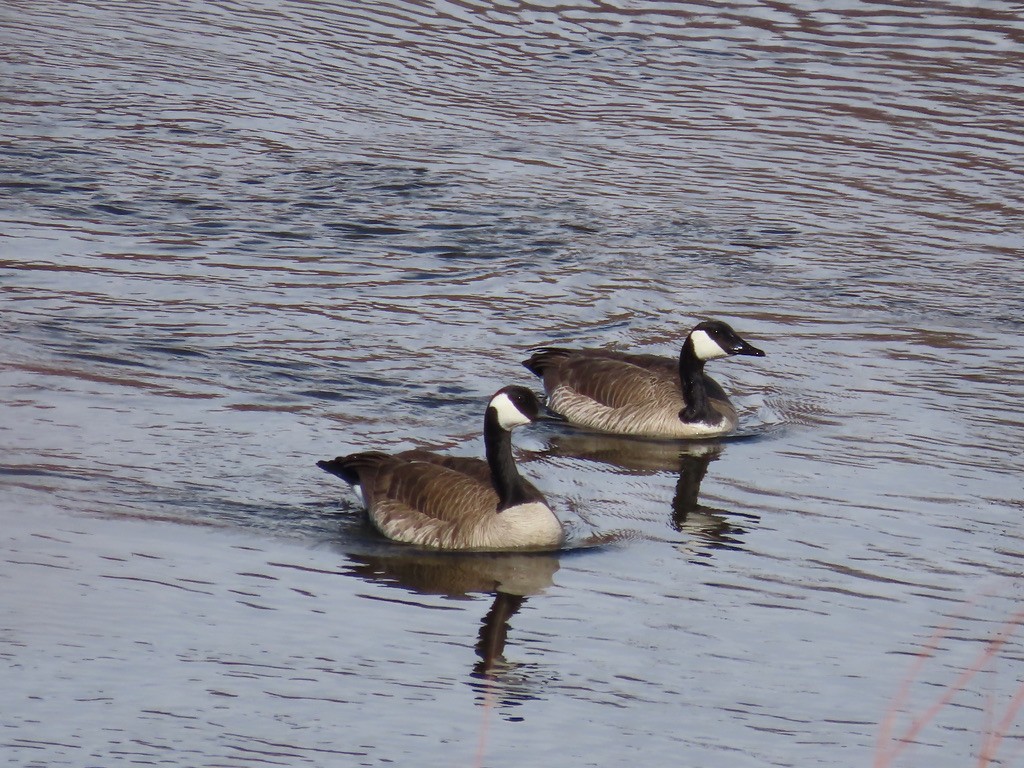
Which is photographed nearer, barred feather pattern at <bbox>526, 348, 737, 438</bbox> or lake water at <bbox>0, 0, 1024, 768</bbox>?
lake water at <bbox>0, 0, 1024, 768</bbox>

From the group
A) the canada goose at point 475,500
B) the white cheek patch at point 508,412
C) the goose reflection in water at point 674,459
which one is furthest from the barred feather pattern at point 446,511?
the goose reflection in water at point 674,459

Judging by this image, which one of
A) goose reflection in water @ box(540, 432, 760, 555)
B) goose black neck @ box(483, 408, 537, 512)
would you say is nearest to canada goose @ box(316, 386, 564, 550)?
goose black neck @ box(483, 408, 537, 512)

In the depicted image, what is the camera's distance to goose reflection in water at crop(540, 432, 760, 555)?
1198 cm

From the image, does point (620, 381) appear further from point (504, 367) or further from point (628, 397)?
point (504, 367)

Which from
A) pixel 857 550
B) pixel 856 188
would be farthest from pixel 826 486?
pixel 856 188

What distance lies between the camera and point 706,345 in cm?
1440

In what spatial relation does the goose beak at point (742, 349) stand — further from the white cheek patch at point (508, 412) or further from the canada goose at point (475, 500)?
the white cheek patch at point (508, 412)

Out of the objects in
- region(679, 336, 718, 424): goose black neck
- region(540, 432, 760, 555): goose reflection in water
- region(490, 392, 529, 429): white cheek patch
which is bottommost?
region(540, 432, 760, 555): goose reflection in water

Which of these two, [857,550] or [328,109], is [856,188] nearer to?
[328,109]

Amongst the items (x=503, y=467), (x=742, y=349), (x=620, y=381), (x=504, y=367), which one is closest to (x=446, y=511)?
(x=503, y=467)

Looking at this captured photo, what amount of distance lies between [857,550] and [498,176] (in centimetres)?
1134

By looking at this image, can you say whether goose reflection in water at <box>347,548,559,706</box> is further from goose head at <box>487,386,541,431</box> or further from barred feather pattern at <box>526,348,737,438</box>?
barred feather pattern at <box>526,348,737,438</box>

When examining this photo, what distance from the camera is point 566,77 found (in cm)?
2597

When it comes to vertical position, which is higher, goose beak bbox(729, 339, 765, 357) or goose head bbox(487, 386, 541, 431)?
goose head bbox(487, 386, 541, 431)
